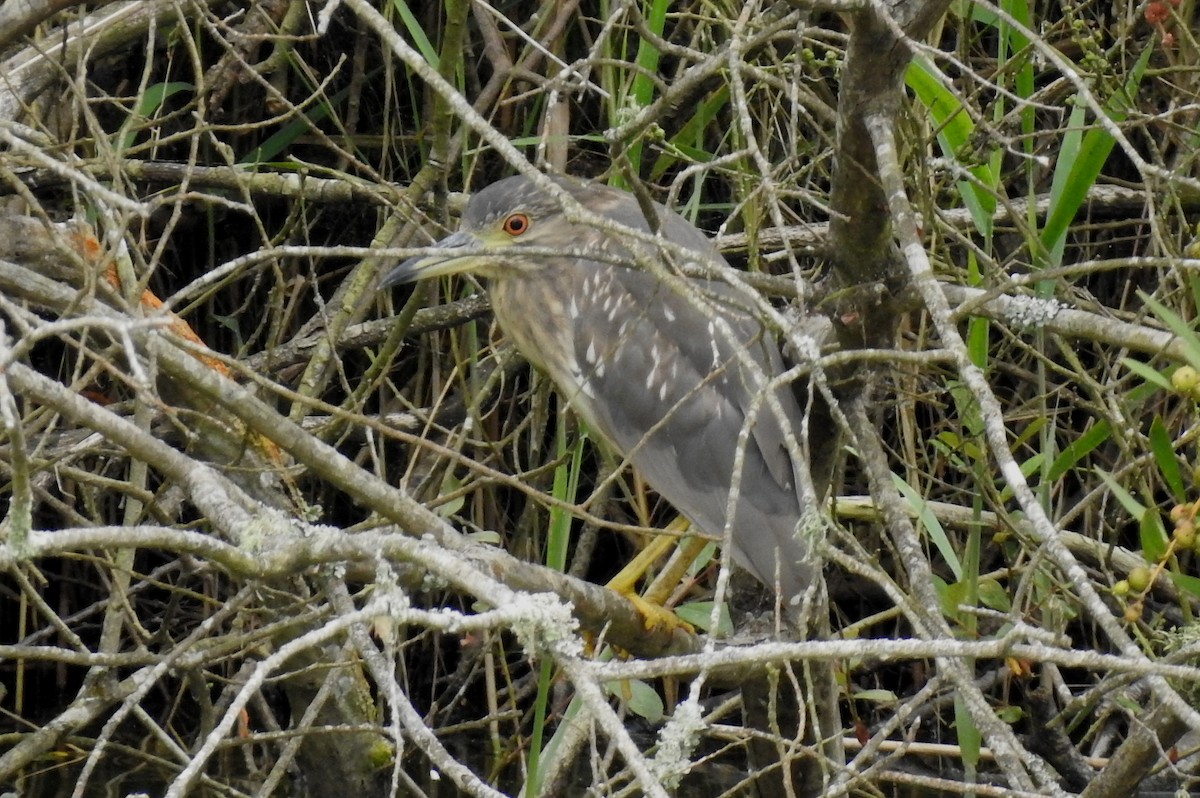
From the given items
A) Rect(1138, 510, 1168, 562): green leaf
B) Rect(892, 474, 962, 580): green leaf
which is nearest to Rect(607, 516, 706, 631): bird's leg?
Rect(892, 474, 962, 580): green leaf

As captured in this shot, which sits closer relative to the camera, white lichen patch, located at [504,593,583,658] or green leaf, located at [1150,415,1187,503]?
white lichen patch, located at [504,593,583,658]

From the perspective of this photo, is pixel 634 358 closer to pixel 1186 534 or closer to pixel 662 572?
pixel 662 572

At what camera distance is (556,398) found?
13.5 ft

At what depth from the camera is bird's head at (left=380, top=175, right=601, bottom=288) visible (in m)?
3.07

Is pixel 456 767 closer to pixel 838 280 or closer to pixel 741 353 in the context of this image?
pixel 741 353

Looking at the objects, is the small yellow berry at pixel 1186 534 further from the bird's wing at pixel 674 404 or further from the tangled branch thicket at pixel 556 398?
the bird's wing at pixel 674 404

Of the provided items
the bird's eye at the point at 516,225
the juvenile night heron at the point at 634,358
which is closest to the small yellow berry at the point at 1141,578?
the juvenile night heron at the point at 634,358

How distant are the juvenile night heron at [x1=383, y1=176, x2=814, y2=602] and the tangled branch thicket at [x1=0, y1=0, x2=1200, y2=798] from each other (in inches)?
5.9

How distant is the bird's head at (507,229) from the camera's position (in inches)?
121

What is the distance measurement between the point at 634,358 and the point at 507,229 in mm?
416

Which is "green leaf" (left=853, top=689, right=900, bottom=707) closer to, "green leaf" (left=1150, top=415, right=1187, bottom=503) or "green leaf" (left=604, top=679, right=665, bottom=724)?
"green leaf" (left=604, top=679, right=665, bottom=724)

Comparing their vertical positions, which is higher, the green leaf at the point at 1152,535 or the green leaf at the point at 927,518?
the green leaf at the point at 1152,535

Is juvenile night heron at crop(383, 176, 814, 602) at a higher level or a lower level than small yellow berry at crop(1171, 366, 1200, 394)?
lower

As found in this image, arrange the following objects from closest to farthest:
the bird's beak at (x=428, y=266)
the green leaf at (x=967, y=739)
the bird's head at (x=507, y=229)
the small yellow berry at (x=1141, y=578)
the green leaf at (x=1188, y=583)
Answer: the small yellow berry at (x=1141, y=578) < the green leaf at (x=1188, y=583) < the green leaf at (x=967, y=739) < the bird's beak at (x=428, y=266) < the bird's head at (x=507, y=229)
